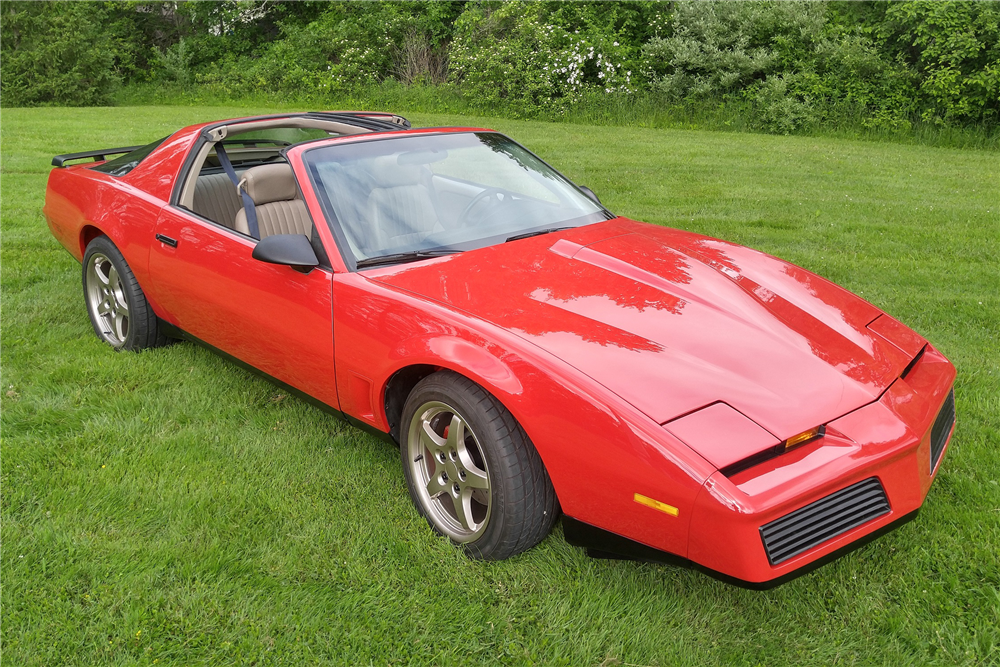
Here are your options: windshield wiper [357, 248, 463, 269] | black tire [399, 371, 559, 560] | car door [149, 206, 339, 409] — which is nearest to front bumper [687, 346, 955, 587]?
black tire [399, 371, 559, 560]

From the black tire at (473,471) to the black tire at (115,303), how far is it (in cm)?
224

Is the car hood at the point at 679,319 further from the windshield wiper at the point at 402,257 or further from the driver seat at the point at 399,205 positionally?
the driver seat at the point at 399,205

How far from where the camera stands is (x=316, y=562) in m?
2.77

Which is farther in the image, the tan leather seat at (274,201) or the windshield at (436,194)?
the tan leather seat at (274,201)

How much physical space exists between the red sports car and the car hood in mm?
10

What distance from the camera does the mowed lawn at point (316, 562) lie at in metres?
2.40

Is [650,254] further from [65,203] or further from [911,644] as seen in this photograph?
[65,203]

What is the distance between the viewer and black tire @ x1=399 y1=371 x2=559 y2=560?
2.54 metres

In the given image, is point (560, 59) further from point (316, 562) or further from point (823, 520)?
point (823, 520)

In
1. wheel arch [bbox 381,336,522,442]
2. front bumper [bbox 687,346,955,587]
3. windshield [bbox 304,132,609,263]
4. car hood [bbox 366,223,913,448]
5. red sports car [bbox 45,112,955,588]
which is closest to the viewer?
front bumper [bbox 687,346,955,587]

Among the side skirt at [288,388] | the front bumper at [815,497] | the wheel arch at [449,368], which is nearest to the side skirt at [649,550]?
the front bumper at [815,497]

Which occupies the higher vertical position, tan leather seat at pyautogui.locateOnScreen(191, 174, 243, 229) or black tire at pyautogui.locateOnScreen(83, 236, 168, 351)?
tan leather seat at pyautogui.locateOnScreen(191, 174, 243, 229)

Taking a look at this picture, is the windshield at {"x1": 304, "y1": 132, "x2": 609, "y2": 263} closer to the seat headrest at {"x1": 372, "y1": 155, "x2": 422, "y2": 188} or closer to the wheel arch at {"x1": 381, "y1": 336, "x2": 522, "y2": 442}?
the seat headrest at {"x1": 372, "y1": 155, "x2": 422, "y2": 188}

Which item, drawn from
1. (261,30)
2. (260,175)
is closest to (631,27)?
(261,30)
